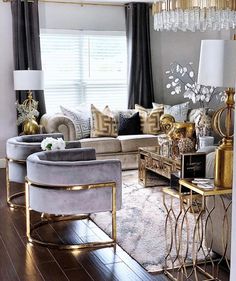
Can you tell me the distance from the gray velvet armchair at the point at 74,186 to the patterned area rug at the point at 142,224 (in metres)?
0.25

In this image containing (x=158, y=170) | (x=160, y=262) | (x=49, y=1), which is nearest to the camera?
(x=160, y=262)

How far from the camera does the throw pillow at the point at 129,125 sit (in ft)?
23.2

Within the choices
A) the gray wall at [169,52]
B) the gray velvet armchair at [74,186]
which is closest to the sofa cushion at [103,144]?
the gray wall at [169,52]

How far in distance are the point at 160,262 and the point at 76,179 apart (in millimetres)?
900

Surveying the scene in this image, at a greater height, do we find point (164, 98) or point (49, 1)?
point (49, 1)

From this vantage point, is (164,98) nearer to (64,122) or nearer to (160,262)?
(64,122)

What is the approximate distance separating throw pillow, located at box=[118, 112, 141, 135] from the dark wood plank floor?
9.59 ft

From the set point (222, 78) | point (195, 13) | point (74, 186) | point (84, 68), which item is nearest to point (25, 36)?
point (84, 68)

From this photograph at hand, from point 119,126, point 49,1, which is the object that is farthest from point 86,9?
point 119,126

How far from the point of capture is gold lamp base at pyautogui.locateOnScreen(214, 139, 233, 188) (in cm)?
291

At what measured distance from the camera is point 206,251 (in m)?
3.67

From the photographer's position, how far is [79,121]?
22.2ft

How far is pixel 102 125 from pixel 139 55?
1522 millimetres

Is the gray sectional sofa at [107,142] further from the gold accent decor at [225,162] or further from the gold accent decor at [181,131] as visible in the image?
the gold accent decor at [225,162]
